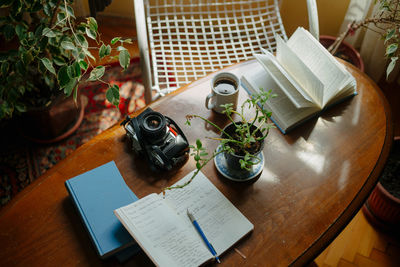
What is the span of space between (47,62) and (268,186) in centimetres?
76

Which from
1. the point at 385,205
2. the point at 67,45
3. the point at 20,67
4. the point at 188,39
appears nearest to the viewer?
the point at 67,45

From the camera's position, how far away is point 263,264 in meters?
0.83

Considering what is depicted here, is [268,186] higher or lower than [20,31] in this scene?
lower

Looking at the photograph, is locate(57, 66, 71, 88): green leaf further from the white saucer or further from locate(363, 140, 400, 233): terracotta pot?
locate(363, 140, 400, 233): terracotta pot

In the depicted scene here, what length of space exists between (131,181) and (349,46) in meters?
1.44

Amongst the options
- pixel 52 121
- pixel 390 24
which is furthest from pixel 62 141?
pixel 390 24

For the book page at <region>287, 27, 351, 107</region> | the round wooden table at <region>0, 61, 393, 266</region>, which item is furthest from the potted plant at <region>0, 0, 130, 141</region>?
the book page at <region>287, 27, 351, 107</region>

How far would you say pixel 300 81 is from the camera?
1.12 m

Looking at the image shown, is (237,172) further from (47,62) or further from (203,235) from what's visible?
(47,62)

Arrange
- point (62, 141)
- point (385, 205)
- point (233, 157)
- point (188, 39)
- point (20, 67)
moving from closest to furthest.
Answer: point (233, 157)
point (20, 67)
point (385, 205)
point (188, 39)
point (62, 141)

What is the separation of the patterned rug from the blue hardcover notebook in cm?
68

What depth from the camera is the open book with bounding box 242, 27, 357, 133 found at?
106cm

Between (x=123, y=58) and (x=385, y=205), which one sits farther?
(x=385, y=205)

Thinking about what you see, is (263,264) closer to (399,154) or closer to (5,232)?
(5,232)
